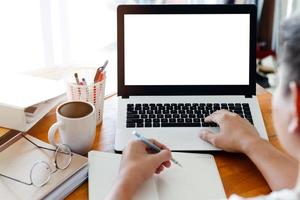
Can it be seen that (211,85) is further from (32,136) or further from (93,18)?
(93,18)

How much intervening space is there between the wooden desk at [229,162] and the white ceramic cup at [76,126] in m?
0.06

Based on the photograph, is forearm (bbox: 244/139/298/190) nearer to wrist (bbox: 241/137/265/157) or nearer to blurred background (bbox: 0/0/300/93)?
wrist (bbox: 241/137/265/157)

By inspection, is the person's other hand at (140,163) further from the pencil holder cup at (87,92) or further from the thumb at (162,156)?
the pencil holder cup at (87,92)

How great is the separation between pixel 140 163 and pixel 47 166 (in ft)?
0.62

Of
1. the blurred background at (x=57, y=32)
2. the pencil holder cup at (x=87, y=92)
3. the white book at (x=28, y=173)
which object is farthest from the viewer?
the blurred background at (x=57, y=32)

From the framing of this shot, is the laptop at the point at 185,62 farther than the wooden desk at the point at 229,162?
Yes

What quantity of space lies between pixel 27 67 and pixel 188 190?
4.68 feet

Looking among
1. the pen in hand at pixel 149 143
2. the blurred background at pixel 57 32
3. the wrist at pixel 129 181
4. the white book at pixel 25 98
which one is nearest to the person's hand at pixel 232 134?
the pen in hand at pixel 149 143

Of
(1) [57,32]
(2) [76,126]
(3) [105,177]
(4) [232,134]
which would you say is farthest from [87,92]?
(1) [57,32]

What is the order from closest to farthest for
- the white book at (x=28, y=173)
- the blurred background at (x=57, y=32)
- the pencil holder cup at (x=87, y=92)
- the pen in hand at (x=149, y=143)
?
the white book at (x=28, y=173) → the pen in hand at (x=149, y=143) → the pencil holder cup at (x=87, y=92) → the blurred background at (x=57, y=32)

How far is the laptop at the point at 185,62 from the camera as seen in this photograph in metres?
1.18

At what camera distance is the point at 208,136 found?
3.55 feet

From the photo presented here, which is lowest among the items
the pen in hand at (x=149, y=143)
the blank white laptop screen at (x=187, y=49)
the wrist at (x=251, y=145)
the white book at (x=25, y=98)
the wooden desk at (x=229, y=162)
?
the wooden desk at (x=229, y=162)

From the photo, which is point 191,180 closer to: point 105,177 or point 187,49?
point 105,177
